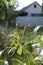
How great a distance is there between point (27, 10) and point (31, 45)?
27549 mm

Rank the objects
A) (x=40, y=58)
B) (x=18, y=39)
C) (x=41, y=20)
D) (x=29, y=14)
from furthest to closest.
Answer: (x=29, y=14)
(x=41, y=20)
(x=18, y=39)
(x=40, y=58)

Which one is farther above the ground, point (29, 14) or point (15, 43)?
point (15, 43)

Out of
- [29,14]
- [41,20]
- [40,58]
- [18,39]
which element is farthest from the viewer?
[29,14]

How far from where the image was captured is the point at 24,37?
2.54 ft

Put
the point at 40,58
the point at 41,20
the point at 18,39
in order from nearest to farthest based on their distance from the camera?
the point at 40,58, the point at 18,39, the point at 41,20

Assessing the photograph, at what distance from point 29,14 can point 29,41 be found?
27060 millimetres

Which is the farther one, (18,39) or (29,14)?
(29,14)

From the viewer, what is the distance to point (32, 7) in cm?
2878

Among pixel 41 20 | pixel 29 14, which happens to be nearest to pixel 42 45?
pixel 41 20

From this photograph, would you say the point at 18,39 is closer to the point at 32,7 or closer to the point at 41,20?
the point at 41,20

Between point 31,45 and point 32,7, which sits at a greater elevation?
point 31,45

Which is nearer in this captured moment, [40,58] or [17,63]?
[40,58]

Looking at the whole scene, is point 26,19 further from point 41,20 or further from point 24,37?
point 24,37

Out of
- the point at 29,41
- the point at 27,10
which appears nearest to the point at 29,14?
the point at 27,10
